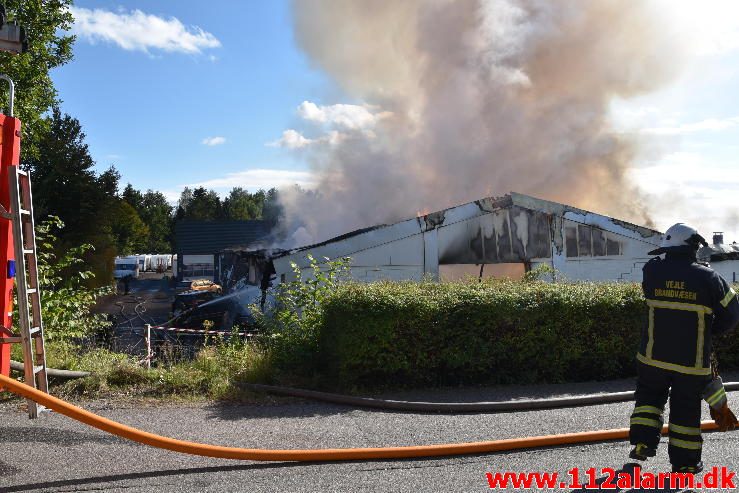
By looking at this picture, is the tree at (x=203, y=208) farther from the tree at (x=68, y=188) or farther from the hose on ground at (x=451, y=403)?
the hose on ground at (x=451, y=403)

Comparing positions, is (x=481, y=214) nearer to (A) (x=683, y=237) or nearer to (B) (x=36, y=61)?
(A) (x=683, y=237)

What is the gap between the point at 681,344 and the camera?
4004 mm

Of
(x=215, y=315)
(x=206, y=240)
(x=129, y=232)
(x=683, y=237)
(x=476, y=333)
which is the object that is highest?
(x=129, y=232)

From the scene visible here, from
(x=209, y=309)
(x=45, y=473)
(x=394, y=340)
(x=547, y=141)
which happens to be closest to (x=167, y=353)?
(x=394, y=340)

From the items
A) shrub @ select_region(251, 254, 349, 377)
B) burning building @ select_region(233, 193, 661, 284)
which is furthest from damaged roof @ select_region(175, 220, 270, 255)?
shrub @ select_region(251, 254, 349, 377)

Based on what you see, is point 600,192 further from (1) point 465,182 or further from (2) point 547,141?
(1) point 465,182

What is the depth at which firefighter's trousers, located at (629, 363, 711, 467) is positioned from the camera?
3908 millimetres

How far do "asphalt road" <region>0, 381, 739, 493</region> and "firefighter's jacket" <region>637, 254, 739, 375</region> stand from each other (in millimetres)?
765

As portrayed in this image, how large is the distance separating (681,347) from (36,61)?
1542 centimetres

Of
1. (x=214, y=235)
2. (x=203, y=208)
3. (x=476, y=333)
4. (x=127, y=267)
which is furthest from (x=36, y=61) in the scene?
(x=203, y=208)

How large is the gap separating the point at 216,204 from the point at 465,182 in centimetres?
6575

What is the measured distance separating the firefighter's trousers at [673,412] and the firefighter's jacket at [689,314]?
8 centimetres

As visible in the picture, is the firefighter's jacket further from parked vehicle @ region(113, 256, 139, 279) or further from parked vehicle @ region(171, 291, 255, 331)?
parked vehicle @ region(113, 256, 139, 279)

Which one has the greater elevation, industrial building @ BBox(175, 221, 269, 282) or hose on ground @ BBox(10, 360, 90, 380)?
industrial building @ BBox(175, 221, 269, 282)
